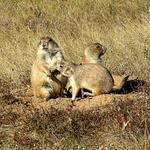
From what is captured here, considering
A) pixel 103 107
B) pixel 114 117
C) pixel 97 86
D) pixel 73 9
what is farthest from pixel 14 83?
pixel 73 9

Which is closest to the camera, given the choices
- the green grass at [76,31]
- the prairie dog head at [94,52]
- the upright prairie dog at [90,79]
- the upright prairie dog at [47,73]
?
the upright prairie dog at [90,79]

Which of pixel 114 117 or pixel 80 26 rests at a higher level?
pixel 80 26

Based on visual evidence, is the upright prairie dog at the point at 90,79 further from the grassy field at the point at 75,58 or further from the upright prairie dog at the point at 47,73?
the grassy field at the point at 75,58

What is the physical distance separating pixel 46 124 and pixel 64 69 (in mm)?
1798

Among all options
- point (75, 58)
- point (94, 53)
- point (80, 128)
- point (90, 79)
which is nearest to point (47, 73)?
point (90, 79)

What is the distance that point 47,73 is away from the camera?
8414mm

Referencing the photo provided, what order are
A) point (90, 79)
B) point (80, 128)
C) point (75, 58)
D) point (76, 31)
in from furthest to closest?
point (76, 31), point (75, 58), point (90, 79), point (80, 128)

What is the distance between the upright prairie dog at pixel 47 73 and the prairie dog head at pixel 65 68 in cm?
20

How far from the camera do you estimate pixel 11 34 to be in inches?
→ 535

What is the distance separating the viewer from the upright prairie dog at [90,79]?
7.91 m

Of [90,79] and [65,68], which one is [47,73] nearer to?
[65,68]

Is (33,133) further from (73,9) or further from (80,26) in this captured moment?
(73,9)

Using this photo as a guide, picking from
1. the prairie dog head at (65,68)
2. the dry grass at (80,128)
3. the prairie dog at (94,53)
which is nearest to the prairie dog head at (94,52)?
the prairie dog at (94,53)

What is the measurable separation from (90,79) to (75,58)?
134 inches
